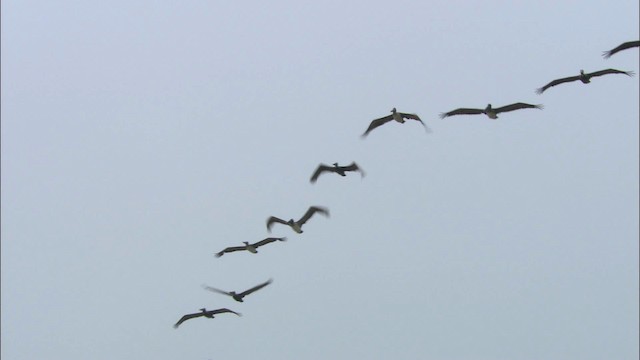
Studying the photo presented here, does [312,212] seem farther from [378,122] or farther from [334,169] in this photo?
[378,122]

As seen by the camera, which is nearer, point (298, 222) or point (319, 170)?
point (319, 170)

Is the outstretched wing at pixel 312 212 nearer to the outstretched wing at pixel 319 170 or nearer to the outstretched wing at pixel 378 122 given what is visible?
the outstretched wing at pixel 319 170

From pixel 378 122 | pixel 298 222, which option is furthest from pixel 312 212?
pixel 378 122

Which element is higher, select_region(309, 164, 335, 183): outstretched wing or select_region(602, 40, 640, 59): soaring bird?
select_region(602, 40, 640, 59): soaring bird

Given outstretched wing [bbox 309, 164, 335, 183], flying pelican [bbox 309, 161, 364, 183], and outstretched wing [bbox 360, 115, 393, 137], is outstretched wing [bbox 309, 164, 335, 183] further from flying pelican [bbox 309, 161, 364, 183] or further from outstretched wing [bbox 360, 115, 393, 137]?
outstretched wing [bbox 360, 115, 393, 137]

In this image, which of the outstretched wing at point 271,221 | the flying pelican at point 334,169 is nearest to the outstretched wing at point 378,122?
the flying pelican at point 334,169

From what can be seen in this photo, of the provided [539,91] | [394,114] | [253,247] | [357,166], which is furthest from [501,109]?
[253,247]

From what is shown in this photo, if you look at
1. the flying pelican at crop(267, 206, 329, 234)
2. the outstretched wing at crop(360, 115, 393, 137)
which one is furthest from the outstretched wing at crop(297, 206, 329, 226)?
the outstretched wing at crop(360, 115, 393, 137)

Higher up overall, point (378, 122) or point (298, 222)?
point (378, 122)

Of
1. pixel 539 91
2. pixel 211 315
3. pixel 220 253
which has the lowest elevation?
pixel 211 315

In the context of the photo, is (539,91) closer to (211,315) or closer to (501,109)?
(501,109)

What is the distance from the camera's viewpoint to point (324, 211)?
116 ft

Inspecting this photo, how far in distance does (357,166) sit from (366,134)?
413 cm

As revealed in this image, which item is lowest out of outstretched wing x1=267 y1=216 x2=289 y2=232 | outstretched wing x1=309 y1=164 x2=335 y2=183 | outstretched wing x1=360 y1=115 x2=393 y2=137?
outstretched wing x1=267 y1=216 x2=289 y2=232
